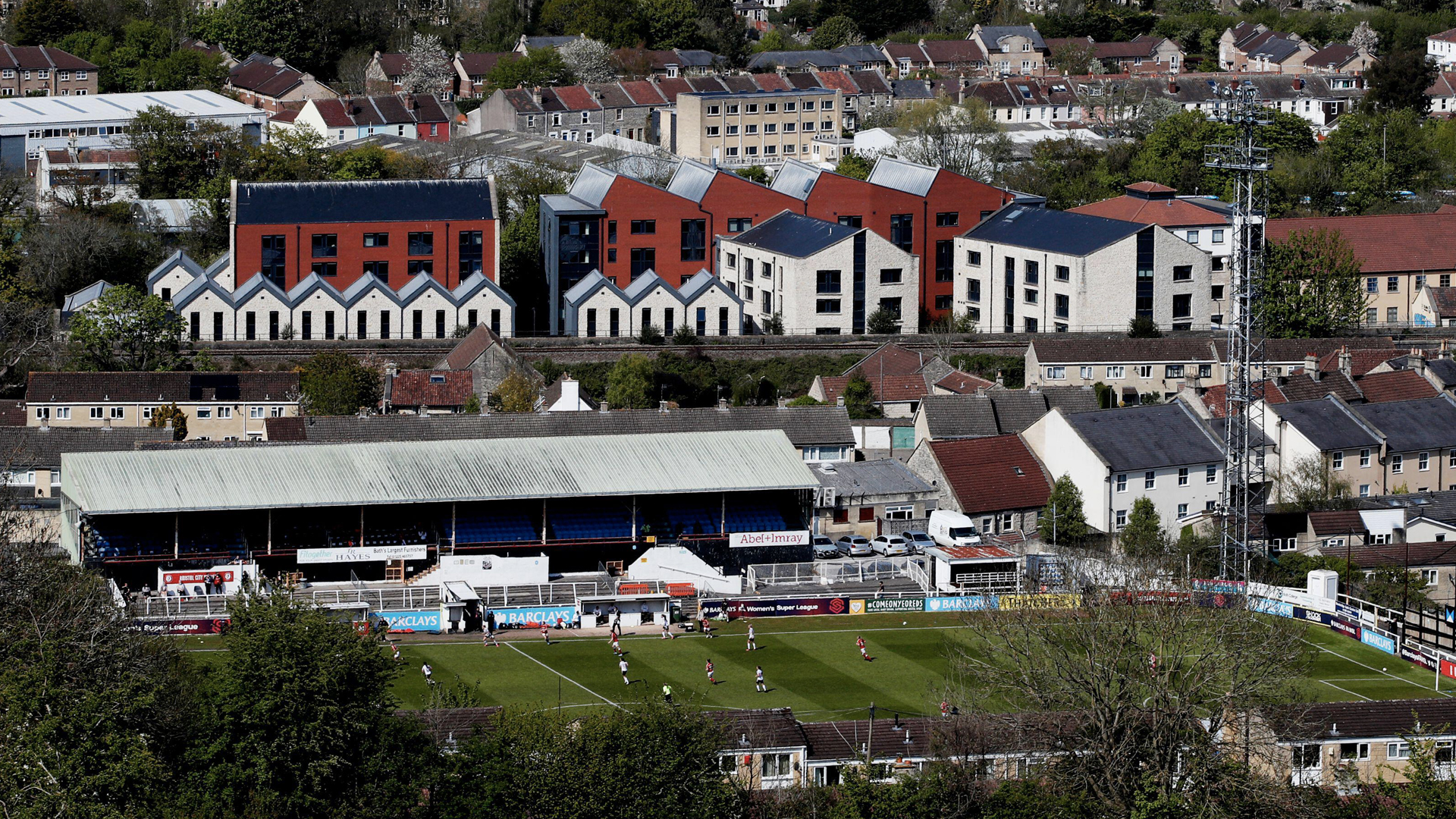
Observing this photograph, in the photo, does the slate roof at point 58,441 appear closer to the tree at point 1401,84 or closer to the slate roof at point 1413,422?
the slate roof at point 1413,422

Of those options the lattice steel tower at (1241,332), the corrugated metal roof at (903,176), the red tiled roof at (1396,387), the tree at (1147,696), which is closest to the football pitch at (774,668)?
the lattice steel tower at (1241,332)

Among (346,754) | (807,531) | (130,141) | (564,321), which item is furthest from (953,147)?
(346,754)

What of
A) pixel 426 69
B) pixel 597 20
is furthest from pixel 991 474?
pixel 597 20

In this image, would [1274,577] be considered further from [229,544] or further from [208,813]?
[208,813]

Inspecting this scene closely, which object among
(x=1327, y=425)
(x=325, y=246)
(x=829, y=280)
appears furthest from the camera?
(x=325, y=246)

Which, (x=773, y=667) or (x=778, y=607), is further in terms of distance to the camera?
(x=778, y=607)

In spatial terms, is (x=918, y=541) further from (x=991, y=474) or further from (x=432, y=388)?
(x=432, y=388)
